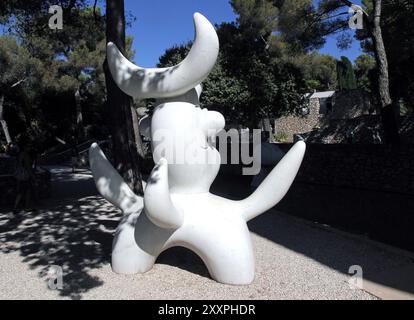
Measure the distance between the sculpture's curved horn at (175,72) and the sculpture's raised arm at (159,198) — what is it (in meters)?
0.97

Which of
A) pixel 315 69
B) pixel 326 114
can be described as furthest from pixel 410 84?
pixel 326 114

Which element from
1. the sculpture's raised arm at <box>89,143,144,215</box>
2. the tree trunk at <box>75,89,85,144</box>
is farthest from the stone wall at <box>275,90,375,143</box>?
the sculpture's raised arm at <box>89,143,144,215</box>

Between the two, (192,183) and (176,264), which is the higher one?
(192,183)

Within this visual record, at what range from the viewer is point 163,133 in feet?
14.8

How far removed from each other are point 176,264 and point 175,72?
2497 mm

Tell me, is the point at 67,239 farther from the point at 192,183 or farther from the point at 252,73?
the point at 252,73

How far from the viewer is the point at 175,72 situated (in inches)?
176

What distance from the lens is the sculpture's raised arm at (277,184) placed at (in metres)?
4.39

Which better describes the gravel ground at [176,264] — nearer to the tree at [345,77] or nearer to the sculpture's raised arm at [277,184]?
the sculpture's raised arm at [277,184]

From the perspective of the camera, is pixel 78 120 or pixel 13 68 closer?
pixel 13 68

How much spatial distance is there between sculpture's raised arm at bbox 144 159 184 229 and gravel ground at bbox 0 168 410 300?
886mm

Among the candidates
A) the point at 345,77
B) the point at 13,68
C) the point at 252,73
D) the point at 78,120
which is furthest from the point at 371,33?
the point at 345,77

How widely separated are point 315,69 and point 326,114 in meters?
9.00

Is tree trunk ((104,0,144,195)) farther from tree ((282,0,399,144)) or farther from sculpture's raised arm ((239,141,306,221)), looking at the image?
tree ((282,0,399,144))
